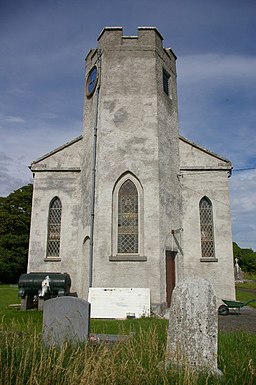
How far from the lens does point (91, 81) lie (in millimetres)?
16984

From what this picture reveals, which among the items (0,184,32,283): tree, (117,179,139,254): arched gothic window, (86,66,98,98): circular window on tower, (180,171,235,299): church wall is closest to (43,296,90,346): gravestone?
(117,179,139,254): arched gothic window

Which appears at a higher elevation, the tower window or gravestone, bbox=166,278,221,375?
the tower window

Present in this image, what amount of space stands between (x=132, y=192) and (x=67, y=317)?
28.2 feet

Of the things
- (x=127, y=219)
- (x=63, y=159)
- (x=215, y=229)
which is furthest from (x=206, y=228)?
(x=63, y=159)

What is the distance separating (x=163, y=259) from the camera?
13.5 metres

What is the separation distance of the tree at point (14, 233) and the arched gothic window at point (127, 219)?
79.6ft

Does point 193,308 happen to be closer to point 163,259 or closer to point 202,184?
point 163,259

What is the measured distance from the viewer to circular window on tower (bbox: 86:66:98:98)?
1643cm

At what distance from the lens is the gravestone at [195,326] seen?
5.03 m

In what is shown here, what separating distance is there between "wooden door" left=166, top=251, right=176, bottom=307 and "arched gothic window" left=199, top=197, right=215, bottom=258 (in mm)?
1819

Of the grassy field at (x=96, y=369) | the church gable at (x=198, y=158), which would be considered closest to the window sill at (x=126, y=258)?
the church gable at (x=198, y=158)

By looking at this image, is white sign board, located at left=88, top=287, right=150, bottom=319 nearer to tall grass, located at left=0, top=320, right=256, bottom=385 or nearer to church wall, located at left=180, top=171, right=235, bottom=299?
church wall, located at left=180, top=171, right=235, bottom=299

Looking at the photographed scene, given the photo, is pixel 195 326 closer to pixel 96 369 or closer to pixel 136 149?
pixel 96 369

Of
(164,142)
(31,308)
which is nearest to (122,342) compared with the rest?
(31,308)
